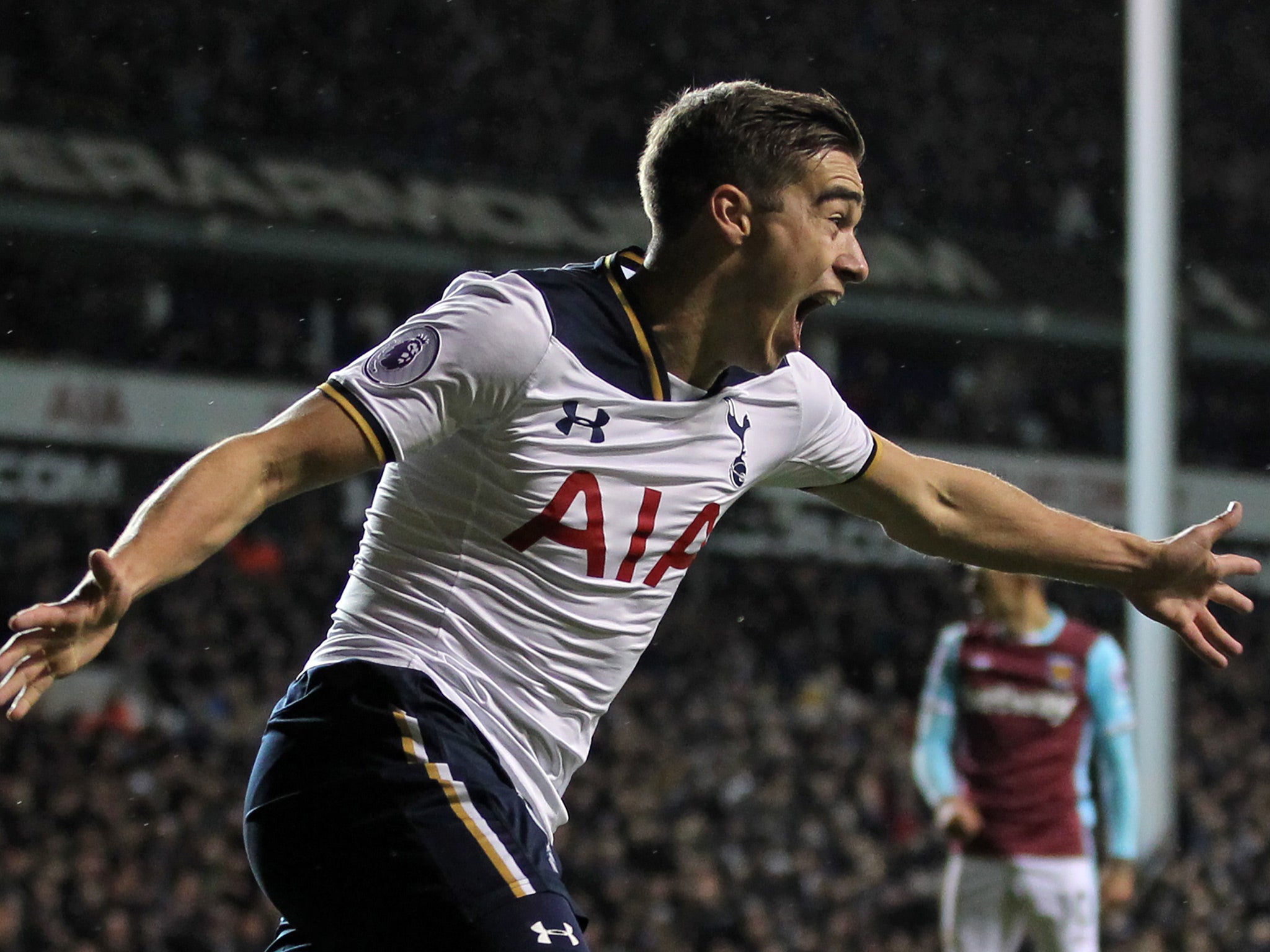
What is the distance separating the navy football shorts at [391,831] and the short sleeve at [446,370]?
0.39 m

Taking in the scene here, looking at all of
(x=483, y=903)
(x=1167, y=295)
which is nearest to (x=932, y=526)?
(x=483, y=903)

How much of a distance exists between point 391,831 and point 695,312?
0.97 meters

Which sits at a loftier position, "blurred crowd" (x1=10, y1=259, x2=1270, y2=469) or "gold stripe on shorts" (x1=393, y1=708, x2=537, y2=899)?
"blurred crowd" (x1=10, y1=259, x2=1270, y2=469)

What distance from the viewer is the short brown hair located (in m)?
2.79

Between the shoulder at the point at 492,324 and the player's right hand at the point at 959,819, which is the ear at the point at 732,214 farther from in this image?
the player's right hand at the point at 959,819

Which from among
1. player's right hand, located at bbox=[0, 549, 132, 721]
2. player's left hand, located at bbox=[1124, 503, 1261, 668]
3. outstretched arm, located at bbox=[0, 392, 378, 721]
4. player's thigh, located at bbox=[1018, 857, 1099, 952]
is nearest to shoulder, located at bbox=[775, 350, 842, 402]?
player's left hand, located at bbox=[1124, 503, 1261, 668]

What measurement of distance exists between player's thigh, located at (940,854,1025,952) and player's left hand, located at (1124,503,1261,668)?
11.4ft

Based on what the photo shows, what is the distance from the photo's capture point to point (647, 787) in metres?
13.5

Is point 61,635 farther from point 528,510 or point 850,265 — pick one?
point 850,265

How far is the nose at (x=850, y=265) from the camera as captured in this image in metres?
2.85

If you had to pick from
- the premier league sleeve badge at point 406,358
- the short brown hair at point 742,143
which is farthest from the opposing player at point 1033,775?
the premier league sleeve badge at point 406,358

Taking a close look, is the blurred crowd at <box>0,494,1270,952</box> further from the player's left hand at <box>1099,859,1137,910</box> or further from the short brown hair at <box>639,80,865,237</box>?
the short brown hair at <box>639,80,865,237</box>

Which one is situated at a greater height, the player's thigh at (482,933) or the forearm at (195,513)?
the forearm at (195,513)

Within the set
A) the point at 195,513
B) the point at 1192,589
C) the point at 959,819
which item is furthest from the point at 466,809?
the point at 959,819
